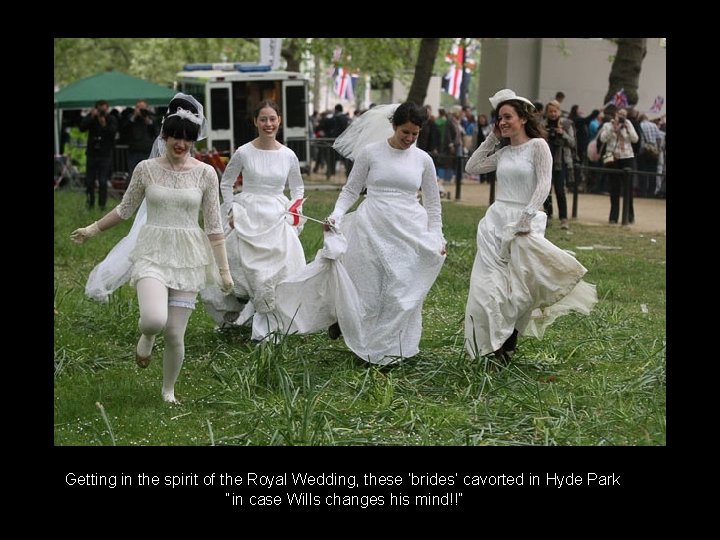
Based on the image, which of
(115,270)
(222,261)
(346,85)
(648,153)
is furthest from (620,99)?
(346,85)

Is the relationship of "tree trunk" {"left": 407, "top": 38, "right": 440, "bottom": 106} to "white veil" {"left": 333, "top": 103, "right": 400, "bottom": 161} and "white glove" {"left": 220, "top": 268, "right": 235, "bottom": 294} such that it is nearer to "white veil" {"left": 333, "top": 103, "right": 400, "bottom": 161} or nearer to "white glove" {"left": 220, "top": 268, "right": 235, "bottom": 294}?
"white veil" {"left": 333, "top": 103, "right": 400, "bottom": 161}

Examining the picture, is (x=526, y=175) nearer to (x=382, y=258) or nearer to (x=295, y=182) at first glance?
(x=382, y=258)

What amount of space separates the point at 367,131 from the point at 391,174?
0.72m

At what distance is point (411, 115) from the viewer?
8.36m

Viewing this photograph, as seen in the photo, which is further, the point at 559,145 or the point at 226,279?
the point at 559,145

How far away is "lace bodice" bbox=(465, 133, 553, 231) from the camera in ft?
27.2

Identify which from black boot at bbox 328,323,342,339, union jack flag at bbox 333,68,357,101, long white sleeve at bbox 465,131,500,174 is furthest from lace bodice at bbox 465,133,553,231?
union jack flag at bbox 333,68,357,101

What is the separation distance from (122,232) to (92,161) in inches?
149

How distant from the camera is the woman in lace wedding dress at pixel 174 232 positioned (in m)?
7.34

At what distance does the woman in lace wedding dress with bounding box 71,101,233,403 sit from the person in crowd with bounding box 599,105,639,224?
12.7 metres

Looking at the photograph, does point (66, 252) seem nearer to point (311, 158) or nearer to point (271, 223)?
point (271, 223)

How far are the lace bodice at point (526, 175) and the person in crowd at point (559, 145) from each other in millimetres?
8997

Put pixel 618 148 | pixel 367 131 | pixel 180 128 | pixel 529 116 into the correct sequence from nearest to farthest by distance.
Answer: pixel 180 128 → pixel 529 116 → pixel 367 131 → pixel 618 148

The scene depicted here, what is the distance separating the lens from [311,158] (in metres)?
30.9
